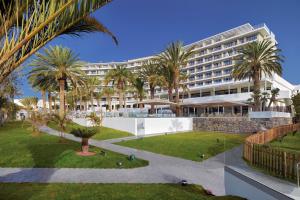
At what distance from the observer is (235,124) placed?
31188 mm

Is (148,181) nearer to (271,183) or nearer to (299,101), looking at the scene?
(271,183)

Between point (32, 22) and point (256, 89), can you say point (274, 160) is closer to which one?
point (32, 22)

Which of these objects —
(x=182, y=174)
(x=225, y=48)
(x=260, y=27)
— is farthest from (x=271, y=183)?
(x=225, y=48)

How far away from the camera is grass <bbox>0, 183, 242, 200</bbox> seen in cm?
778

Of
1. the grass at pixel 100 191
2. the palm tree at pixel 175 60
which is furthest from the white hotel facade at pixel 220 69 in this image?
the grass at pixel 100 191

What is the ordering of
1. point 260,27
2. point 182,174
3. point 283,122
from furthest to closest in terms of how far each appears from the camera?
point 260,27 → point 283,122 → point 182,174

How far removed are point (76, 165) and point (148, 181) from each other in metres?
4.73

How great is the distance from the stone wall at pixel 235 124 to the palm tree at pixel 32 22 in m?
29.8

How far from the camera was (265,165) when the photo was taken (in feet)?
30.8

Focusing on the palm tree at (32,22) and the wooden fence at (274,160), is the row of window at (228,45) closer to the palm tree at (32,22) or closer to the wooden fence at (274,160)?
the wooden fence at (274,160)

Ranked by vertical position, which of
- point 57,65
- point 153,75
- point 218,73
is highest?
point 218,73

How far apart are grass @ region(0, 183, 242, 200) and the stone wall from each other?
23653 millimetres

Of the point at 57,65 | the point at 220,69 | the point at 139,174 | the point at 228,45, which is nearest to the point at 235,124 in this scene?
the point at 139,174

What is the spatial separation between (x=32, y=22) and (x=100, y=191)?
6645mm
